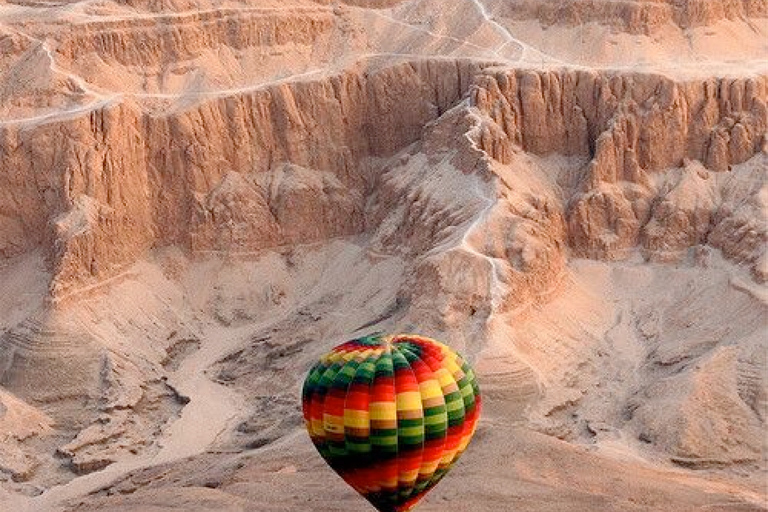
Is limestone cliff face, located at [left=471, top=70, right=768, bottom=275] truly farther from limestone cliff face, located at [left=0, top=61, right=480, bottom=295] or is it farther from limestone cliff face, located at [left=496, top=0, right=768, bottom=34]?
limestone cliff face, located at [left=0, top=61, right=480, bottom=295]

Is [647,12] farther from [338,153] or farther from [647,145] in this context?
[338,153]

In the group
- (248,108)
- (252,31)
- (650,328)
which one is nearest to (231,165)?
(248,108)

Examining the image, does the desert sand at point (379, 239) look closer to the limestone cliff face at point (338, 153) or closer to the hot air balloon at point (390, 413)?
the limestone cliff face at point (338, 153)

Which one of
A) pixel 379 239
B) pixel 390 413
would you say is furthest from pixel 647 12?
pixel 390 413

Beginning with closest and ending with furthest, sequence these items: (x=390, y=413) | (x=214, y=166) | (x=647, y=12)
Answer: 1. (x=390, y=413)
2. (x=214, y=166)
3. (x=647, y=12)

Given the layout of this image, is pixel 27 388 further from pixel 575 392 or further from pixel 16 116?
pixel 575 392

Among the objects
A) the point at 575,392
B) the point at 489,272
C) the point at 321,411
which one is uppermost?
the point at 321,411
